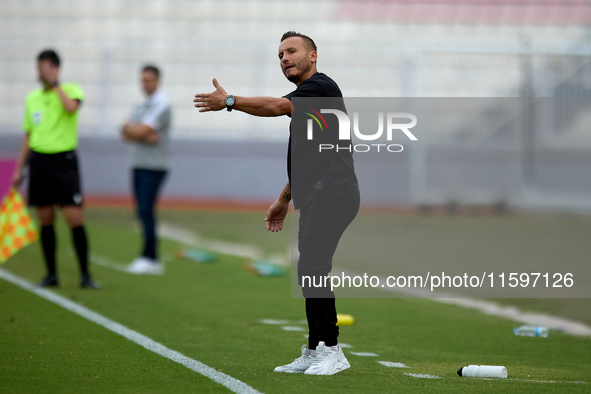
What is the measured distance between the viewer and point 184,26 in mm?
Answer: 19500

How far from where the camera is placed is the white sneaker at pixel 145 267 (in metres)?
8.64

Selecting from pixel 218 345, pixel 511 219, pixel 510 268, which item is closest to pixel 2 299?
pixel 218 345

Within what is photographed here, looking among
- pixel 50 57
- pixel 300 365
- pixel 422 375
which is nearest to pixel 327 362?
pixel 300 365

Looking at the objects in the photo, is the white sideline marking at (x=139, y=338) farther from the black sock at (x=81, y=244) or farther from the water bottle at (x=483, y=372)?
the water bottle at (x=483, y=372)

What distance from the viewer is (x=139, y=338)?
507cm

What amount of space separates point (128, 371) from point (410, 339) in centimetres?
208

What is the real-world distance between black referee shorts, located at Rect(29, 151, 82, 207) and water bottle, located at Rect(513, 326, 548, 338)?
369cm

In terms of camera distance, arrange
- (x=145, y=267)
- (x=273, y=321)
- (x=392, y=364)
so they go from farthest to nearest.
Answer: (x=145, y=267), (x=273, y=321), (x=392, y=364)

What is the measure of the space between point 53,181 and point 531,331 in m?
4.00

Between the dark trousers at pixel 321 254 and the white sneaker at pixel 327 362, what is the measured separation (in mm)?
33

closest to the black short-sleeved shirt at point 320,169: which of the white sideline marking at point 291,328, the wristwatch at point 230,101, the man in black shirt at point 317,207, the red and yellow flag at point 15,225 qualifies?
the man in black shirt at point 317,207

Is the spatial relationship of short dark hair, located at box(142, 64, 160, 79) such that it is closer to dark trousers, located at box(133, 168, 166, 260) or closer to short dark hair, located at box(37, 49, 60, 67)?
dark trousers, located at box(133, 168, 166, 260)

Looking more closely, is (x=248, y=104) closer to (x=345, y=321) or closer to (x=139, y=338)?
(x=139, y=338)

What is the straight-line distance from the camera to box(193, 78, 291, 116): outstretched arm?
3.81 m
